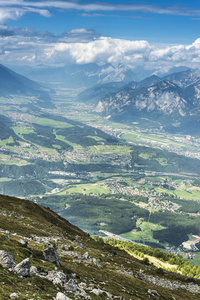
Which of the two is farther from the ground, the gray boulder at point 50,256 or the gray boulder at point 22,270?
the gray boulder at point 22,270

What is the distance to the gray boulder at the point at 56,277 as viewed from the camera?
2677cm

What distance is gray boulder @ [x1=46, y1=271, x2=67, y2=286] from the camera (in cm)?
2677

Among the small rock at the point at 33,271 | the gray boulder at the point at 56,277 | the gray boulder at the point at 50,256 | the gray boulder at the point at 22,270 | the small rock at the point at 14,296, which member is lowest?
the gray boulder at the point at 50,256

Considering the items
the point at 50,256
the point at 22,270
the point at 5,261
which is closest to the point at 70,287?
the point at 22,270

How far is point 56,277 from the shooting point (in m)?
27.5

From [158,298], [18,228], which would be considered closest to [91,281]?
[158,298]

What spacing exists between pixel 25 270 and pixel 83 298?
6.58 m

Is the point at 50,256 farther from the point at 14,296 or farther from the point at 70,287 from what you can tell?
the point at 14,296

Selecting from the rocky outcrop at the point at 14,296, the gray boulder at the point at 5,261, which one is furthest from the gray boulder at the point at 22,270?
→ the rocky outcrop at the point at 14,296

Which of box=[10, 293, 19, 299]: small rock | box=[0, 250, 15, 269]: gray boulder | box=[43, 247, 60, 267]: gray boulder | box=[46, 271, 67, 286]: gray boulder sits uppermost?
box=[10, 293, 19, 299]: small rock

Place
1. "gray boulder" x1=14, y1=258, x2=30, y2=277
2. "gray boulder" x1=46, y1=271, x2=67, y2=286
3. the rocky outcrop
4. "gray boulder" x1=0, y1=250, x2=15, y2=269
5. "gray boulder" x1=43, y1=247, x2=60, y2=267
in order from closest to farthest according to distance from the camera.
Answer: the rocky outcrop < "gray boulder" x1=14, y1=258, x2=30, y2=277 < "gray boulder" x1=0, y1=250, x2=15, y2=269 < "gray boulder" x1=46, y1=271, x2=67, y2=286 < "gray boulder" x1=43, y1=247, x2=60, y2=267

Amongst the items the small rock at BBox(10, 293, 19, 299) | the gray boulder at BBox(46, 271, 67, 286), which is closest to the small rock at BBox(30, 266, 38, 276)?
the gray boulder at BBox(46, 271, 67, 286)

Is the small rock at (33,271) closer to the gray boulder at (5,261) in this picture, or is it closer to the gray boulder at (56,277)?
the gray boulder at (56,277)

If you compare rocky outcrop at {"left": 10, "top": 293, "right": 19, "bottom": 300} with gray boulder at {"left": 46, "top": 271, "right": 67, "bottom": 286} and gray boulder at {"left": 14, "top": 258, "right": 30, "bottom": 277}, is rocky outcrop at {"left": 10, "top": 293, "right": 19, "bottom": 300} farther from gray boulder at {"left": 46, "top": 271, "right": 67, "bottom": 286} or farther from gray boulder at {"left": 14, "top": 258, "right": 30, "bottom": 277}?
gray boulder at {"left": 46, "top": 271, "right": 67, "bottom": 286}
